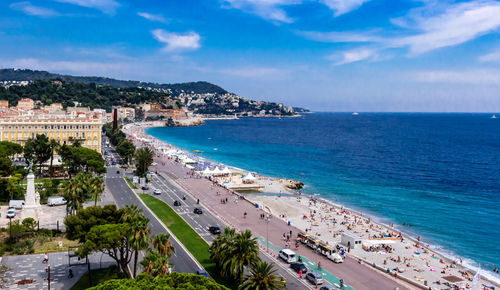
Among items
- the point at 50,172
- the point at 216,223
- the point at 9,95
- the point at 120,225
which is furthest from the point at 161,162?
the point at 9,95

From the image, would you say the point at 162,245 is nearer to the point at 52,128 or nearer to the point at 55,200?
the point at 55,200

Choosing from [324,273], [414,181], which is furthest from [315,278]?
[414,181]

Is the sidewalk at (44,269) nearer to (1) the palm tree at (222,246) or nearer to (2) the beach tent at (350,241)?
(1) the palm tree at (222,246)

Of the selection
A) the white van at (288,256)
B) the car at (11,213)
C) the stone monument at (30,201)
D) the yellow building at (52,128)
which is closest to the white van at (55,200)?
the car at (11,213)

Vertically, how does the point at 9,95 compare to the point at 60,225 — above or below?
above

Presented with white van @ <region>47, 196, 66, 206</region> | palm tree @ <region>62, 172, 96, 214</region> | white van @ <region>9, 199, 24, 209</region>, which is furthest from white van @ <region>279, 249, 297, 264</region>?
white van @ <region>9, 199, 24, 209</region>

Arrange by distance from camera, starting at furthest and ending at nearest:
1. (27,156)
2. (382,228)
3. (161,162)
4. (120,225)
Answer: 1. (161,162)
2. (27,156)
3. (382,228)
4. (120,225)

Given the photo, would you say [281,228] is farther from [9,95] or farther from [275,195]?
[9,95]
